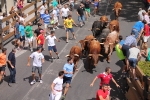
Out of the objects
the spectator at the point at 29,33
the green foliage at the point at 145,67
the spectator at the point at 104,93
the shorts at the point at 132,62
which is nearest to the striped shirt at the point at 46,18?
the spectator at the point at 29,33

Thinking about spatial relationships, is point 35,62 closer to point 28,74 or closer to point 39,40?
point 28,74

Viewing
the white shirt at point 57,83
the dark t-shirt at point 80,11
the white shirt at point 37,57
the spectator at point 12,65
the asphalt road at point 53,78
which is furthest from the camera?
the dark t-shirt at point 80,11

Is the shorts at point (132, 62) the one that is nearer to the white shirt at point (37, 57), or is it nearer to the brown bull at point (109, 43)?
the brown bull at point (109, 43)

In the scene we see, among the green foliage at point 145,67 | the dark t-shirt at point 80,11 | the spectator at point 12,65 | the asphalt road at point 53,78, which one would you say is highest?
the dark t-shirt at point 80,11

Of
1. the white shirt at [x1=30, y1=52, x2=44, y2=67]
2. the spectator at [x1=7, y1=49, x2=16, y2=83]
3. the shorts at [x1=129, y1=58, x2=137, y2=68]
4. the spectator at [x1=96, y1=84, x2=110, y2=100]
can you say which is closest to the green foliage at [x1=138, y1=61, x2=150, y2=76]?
Result: the shorts at [x1=129, y1=58, x2=137, y2=68]

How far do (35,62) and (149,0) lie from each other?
42.6 ft

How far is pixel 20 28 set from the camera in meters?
16.4

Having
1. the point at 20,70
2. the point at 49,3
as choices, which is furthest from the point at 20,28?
the point at 49,3

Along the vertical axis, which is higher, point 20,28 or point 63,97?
point 20,28

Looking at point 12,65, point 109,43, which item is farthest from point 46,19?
point 12,65

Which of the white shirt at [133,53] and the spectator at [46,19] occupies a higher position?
the white shirt at [133,53]

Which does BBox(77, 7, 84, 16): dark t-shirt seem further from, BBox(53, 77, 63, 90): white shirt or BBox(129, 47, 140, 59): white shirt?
BBox(53, 77, 63, 90): white shirt

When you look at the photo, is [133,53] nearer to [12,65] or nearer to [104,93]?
[104,93]

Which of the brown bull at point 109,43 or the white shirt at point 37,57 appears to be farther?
the brown bull at point 109,43
